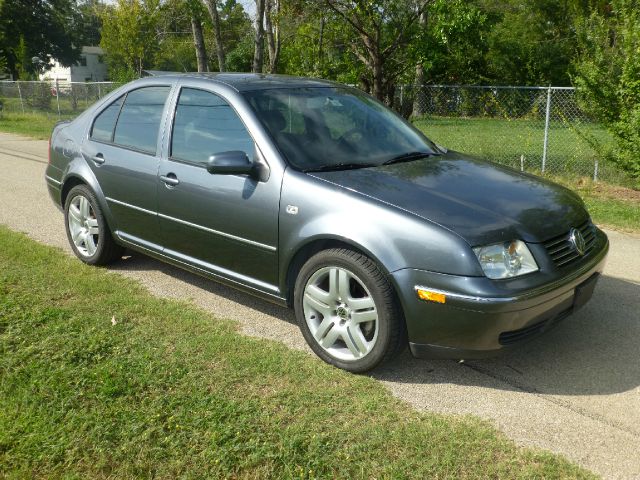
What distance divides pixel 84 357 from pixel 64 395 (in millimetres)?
426

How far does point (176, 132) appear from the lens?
454cm

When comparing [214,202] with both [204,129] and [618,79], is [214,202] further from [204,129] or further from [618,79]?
[618,79]

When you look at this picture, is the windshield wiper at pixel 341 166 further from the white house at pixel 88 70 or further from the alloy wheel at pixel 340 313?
the white house at pixel 88 70

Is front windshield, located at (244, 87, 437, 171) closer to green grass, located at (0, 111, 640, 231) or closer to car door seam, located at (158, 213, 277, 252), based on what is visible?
car door seam, located at (158, 213, 277, 252)

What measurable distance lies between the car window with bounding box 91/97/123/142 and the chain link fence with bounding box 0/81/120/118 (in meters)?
15.6

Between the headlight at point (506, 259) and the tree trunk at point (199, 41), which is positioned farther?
the tree trunk at point (199, 41)

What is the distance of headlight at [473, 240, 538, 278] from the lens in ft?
10.5

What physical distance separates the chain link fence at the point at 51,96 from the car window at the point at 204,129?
16651 millimetres

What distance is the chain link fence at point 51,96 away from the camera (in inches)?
830

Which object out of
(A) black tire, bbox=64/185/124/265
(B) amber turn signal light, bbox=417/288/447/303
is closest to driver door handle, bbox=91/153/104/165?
(A) black tire, bbox=64/185/124/265

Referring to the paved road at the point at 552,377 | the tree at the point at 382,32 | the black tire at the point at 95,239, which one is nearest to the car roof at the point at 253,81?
the black tire at the point at 95,239

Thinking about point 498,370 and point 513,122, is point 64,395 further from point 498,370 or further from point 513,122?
point 513,122

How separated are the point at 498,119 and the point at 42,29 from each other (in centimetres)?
6093

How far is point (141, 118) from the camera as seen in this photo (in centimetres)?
493
